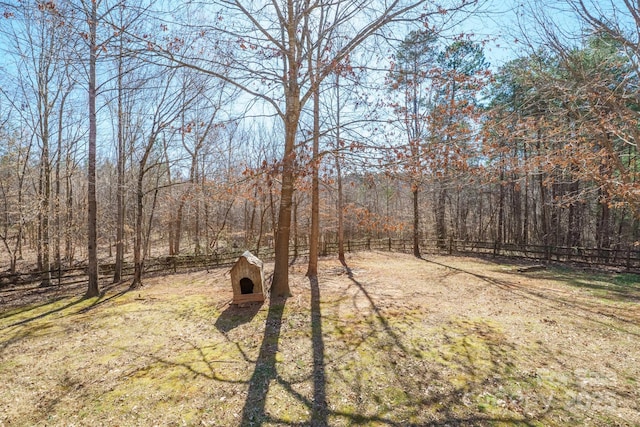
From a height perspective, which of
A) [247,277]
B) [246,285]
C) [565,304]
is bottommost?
[565,304]

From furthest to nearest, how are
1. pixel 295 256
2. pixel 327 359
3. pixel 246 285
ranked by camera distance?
1. pixel 295 256
2. pixel 246 285
3. pixel 327 359

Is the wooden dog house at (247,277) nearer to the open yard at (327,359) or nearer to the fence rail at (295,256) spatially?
the open yard at (327,359)

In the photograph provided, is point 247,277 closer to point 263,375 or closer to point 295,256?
point 263,375

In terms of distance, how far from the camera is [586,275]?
452 inches

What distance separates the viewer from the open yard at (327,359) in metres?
3.47

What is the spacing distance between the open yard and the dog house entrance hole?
0.60 meters

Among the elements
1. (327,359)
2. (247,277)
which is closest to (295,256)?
(247,277)

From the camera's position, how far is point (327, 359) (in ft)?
15.2

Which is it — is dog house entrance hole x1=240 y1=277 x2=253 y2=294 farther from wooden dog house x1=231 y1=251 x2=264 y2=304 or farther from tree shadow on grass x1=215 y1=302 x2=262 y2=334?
tree shadow on grass x1=215 y1=302 x2=262 y2=334

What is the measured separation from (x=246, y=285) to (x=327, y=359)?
3.28m

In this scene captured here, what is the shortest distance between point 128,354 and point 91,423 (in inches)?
70.6

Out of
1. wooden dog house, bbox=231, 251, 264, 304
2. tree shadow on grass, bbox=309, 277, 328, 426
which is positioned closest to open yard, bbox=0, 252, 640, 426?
tree shadow on grass, bbox=309, 277, 328, 426

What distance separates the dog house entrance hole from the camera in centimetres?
721

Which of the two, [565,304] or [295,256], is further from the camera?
[295,256]
